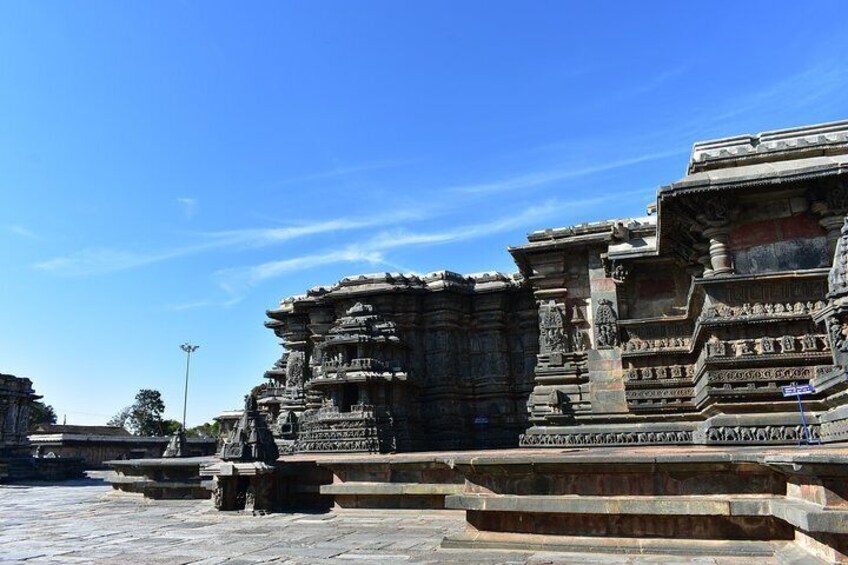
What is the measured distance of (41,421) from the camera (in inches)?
3664

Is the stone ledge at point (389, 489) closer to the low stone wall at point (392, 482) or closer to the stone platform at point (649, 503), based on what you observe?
the low stone wall at point (392, 482)

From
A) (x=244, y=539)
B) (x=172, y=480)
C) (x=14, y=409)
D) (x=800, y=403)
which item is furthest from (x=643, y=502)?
(x=14, y=409)

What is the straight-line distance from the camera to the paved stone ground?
22.5 feet

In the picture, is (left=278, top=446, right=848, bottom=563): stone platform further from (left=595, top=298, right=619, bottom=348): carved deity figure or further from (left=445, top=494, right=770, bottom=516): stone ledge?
(left=595, top=298, right=619, bottom=348): carved deity figure

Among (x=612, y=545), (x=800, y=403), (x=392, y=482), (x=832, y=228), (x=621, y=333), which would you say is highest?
(x=832, y=228)

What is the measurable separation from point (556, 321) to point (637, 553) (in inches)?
579

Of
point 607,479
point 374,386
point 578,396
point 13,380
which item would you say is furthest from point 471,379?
point 13,380

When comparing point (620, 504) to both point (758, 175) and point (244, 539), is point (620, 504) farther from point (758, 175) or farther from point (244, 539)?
point (758, 175)

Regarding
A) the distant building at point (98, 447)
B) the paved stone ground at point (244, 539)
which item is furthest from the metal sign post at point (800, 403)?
the distant building at point (98, 447)

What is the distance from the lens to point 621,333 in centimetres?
1483

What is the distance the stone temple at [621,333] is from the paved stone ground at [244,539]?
13.9 feet

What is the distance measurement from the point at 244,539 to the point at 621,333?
9561 mm

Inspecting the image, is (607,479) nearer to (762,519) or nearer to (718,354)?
(762,519)

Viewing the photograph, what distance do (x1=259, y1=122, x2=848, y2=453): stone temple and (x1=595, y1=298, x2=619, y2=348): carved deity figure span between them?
0.20 feet
